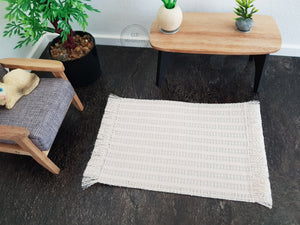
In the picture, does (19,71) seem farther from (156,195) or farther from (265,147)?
(265,147)

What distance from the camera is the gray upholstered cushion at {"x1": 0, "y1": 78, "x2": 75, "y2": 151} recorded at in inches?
49.6

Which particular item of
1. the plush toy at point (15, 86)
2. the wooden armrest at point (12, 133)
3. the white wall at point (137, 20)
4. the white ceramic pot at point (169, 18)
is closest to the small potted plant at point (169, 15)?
the white ceramic pot at point (169, 18)

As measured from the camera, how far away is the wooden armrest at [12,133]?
3.74ft

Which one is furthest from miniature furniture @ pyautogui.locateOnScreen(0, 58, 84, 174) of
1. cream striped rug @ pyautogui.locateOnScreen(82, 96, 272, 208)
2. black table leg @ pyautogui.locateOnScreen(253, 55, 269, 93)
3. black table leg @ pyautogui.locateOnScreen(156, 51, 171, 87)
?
black table leg @ pyautogui.locateOnScreen(253, 55, 269, 93)

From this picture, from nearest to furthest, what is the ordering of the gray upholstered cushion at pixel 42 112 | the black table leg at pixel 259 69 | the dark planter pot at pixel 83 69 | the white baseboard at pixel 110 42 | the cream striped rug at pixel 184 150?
the gray upholstered cushion at pixel 42 112
the cream striped rug at pixel 184 150
the black table leg at pixel 259 69
the dark planter pot at pixel 83 69
the white baseboard at pixel 110 42

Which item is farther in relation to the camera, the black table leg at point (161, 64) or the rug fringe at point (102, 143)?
the black table leg at point (161, 64)

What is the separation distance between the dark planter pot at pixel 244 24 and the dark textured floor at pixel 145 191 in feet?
1.48

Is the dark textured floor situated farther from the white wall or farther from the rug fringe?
the white wall

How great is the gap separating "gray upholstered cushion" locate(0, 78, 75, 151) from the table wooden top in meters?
0.66

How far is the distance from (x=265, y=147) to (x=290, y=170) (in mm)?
188

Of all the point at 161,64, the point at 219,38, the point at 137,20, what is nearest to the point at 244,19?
the point at 219,38

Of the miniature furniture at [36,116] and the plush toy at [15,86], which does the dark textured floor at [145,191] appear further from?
the plush toy at [15,86]

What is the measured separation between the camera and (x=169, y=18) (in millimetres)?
1513

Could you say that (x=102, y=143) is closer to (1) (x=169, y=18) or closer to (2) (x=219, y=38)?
(1) (x=169, y=18)
